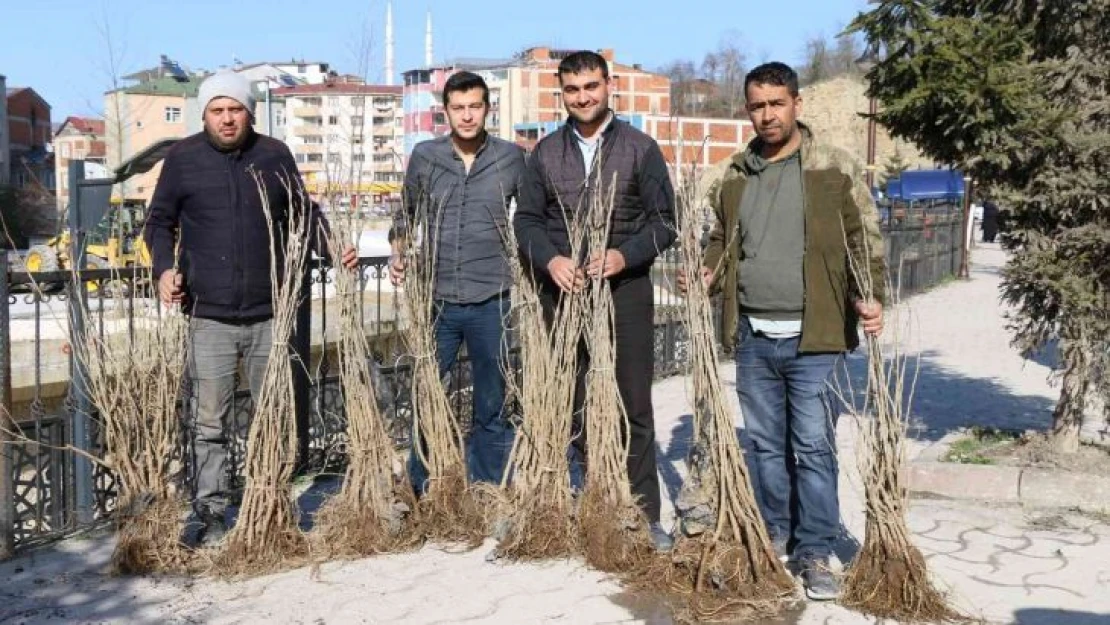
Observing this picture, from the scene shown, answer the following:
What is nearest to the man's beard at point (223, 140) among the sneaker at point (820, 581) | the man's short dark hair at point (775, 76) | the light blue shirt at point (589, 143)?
the light blue shirt at point (589, 143)

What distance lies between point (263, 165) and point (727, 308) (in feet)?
6.10

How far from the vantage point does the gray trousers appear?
4.24 metres

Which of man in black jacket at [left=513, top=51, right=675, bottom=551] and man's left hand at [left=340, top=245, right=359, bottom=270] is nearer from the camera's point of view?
man in black jacket at [left=513, top=51, right=675, bottom=551]

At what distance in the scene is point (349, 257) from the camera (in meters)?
4.29

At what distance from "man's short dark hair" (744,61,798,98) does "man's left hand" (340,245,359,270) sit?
63.1 inches

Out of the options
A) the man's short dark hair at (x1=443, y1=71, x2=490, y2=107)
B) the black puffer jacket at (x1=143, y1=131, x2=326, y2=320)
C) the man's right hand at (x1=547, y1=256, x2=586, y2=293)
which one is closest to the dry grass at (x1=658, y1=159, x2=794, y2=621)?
the man's right hand at (x1=547, y1=256, x2=586, y2=293)

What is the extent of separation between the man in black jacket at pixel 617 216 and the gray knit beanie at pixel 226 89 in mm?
1115

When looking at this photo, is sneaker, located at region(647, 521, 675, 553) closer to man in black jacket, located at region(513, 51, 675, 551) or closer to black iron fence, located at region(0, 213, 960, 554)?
man in black jacket, located at region(513, 51, 675, 551)

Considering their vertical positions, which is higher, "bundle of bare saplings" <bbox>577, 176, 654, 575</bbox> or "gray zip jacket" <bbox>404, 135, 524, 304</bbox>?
"gray zip jacket" <bbox>404, 135, 524, 304</bbox>

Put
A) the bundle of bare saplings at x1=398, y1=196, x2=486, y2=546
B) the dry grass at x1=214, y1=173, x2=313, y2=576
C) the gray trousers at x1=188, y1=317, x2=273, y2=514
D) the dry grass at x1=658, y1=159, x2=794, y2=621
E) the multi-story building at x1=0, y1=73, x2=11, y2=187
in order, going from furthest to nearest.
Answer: the multi-story building at x1=0, y1=73, x2=11, y2=187
the bundle of bare saplings at x1=398, y1=196, x2=486, y2=546
the gray trousers at x1=188, y1=317, x2=273, y2=514
the dry grass at x1=214, y1=173, x2=313, y2=576
the dry grass at x1=658, y1=159, x2=794, y2=621

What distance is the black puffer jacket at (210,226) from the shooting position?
4.22 meters

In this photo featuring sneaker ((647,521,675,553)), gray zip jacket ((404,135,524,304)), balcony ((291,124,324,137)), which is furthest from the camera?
balcony ((291,124,324,137))

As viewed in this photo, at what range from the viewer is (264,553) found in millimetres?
4152

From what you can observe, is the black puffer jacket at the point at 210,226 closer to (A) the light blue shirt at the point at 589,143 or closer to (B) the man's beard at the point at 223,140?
(B) the man's beard at the point at 223,140
